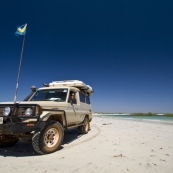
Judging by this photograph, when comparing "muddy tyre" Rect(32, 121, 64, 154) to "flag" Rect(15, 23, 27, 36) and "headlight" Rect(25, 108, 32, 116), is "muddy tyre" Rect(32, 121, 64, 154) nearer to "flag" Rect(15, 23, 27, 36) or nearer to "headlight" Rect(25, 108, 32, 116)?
"headlight" Rect(25, 108, 32, 116)

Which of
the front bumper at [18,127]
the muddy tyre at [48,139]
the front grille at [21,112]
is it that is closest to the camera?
the front bumper at [18,127]

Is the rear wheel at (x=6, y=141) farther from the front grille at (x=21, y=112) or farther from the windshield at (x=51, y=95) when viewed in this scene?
the windshield at (x=51, y=95)

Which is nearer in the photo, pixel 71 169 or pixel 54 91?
pixel 71 169

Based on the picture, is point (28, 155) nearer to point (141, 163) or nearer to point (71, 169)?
point (71, 169)

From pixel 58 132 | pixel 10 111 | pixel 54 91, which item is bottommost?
pixel 58 132

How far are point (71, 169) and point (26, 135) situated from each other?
1.80m

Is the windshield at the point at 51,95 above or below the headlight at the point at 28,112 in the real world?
Answer: above

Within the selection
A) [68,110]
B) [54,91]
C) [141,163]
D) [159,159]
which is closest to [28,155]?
[68,110]

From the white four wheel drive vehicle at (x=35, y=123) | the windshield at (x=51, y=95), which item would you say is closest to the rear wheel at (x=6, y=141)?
the white four wheel drive vehicle at (x=35, y=123)

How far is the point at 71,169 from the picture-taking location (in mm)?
3129

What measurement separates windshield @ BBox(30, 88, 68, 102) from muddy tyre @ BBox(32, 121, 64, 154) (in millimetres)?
1497

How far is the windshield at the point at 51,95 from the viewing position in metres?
5.81

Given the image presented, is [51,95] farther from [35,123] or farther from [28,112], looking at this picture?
[35,123]

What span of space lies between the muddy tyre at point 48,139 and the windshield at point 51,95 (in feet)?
4.91
